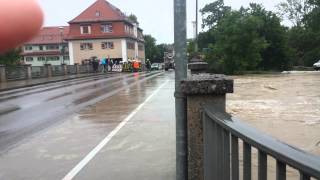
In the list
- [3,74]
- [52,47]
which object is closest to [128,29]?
[52,47]

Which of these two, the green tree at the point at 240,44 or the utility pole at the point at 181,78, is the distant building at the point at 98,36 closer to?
the green tree at the point at 240,44

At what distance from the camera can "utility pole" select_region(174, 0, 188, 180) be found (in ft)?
19.9

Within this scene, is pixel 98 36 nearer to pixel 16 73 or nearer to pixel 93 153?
pixel 16 73

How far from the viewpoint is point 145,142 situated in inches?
403

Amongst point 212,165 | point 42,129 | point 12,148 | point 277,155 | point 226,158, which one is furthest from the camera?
point 42,129

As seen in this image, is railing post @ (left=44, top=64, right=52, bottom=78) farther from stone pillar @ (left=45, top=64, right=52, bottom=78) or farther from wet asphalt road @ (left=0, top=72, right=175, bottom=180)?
wet asphalt road @ (left=0, top=72, right=175, bottom=180)

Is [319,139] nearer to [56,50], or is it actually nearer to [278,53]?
[278,53]

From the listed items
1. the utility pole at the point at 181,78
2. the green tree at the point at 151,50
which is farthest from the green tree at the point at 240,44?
the green tree at the point at 151,50

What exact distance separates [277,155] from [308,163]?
0.37 metres

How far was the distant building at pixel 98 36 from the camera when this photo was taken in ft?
339

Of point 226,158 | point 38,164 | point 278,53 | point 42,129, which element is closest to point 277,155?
point 226,158

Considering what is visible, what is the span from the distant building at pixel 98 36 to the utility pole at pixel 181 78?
96.3 metres

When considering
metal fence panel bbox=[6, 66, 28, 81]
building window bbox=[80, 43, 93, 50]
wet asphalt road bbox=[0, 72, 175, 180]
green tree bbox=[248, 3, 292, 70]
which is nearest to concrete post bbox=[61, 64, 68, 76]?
metal fence panel bbox=[6, 66, 28, 81]

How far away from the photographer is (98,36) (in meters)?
103
